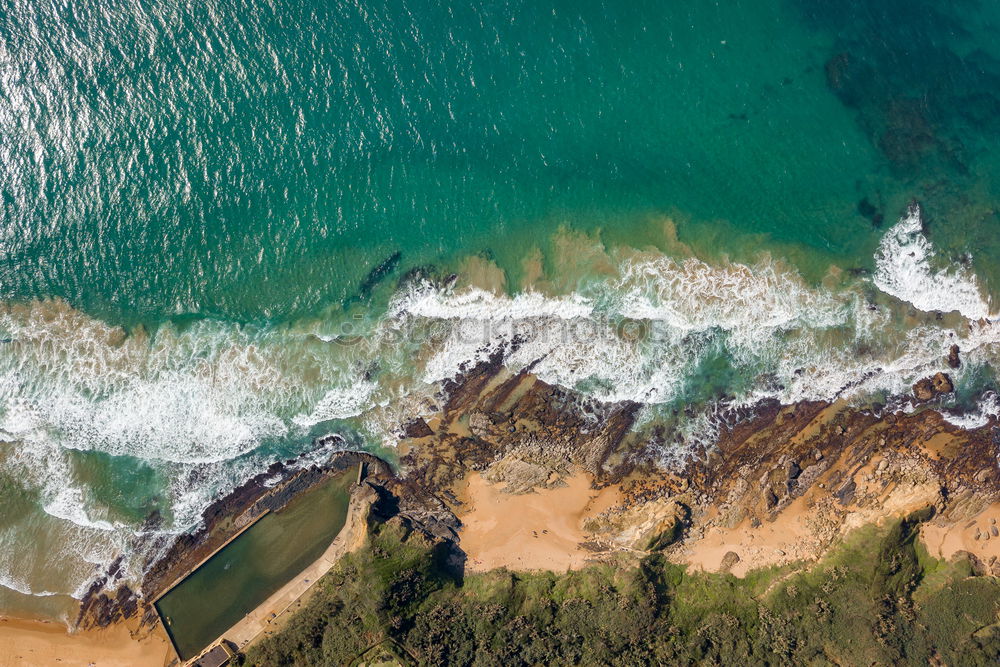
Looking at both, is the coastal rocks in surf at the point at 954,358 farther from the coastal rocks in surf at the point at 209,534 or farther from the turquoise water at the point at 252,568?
the turquoise water at the point at 252,568

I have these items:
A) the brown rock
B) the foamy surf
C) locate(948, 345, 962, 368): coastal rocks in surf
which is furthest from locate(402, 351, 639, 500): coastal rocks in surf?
locate(948, 345, 962, 368): coastal rocks in surf

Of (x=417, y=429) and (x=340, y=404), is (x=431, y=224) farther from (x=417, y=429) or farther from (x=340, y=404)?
(x=417, y=429)

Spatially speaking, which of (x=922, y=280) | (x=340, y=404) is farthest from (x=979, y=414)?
(x=340, y=404)

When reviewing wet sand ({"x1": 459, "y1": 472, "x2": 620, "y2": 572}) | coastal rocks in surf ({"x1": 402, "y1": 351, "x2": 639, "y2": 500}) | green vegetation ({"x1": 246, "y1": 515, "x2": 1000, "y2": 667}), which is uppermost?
coastal rocks in surf ({"x1": 402, "y1": 351, "x2": 639, "y2": 500})

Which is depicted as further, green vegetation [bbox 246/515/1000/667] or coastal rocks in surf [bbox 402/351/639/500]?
coastal rocks in surf [bbox 402/351/639/500]

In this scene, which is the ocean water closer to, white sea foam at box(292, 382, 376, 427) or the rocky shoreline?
white sea foam at box(292, 382, 376, 427)

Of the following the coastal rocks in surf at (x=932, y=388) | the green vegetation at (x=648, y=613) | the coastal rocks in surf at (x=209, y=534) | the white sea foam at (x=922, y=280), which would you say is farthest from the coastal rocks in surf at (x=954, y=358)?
the coastal rocks in surf at (x=209, y=534)
